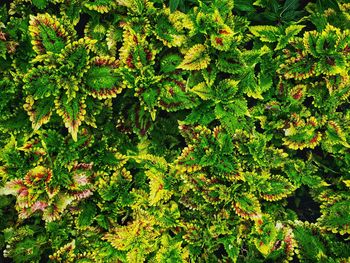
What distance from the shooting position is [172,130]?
123 inches

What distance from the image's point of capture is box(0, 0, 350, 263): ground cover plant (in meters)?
2.74

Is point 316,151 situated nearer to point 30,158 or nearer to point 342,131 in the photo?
point 342,131

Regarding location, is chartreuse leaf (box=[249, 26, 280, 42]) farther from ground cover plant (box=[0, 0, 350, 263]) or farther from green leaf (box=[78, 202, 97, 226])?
green leaf (box=[78, 202, 97, 226])

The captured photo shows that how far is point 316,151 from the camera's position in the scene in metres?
3.40

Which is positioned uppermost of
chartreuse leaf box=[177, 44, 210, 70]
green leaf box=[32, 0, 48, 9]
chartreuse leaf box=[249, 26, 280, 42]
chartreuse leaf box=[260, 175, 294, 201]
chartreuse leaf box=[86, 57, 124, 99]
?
green leaf box=[32, 0, 48, 9]

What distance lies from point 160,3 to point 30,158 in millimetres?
1509

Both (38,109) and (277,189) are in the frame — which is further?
(277,189)

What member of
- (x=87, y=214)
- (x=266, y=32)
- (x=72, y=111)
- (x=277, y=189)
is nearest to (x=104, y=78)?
(x=72, y=111)

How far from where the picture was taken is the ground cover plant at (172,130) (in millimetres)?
2740

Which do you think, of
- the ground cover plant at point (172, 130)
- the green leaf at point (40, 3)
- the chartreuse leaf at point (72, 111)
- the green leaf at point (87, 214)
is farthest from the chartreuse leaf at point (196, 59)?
the green leaf at point (87, 214)

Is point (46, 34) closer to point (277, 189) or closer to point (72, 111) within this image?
point (72, 111)

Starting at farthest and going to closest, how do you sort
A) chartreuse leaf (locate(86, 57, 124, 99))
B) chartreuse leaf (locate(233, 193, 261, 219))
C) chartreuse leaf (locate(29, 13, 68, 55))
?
chartreuse leaf (locate(233, 193, 261, 219)) < chartreuse leaf (locate(86, 57, 124, 99)) < chartreuse leaf (locate(29, 13, 68, 55))

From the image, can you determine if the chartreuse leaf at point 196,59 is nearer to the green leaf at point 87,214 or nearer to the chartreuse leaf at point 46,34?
the chartreuse leaf at point 46,34

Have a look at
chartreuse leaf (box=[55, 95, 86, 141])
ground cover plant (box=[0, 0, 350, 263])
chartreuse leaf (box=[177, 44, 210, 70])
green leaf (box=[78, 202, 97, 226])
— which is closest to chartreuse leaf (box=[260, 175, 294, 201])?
ground cover plant (box=[0, 0, 350, 263])
